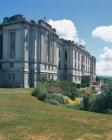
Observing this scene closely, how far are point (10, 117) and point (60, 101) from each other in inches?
784

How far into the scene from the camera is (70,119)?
23359mm

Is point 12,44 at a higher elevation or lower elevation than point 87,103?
higher

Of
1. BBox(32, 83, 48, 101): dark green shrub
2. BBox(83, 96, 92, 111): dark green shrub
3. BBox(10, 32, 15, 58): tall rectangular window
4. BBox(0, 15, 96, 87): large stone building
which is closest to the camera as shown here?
BBox(83, 96, 92, 111): dark green shrub

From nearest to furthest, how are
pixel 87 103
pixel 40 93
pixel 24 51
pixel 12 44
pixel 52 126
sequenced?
1. pixel 52 126
2. pixel 87 103
3. pixel 40 93
4. pixel 24 51
5. pixel 12 44

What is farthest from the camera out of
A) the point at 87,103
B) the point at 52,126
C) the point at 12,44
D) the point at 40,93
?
the point at 12,44

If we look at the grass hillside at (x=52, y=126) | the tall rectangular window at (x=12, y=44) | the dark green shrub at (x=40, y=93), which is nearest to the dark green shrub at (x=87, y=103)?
the dark green shrub at (x=40, y=93)

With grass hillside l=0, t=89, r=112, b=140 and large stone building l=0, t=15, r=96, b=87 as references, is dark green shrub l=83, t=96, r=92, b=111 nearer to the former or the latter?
grass hillside l=0, t=89, r=112, b=140

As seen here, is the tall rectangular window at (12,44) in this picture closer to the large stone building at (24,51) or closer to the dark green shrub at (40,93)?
the large stone building at (24,51)

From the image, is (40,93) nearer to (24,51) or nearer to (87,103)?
Answer: (87,103)

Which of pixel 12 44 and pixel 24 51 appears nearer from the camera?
pixel 24 51

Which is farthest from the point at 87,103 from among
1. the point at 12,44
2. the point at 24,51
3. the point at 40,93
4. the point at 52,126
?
the point at 12,44

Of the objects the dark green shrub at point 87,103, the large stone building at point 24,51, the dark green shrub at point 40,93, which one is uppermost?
the large stone building at point 24,51

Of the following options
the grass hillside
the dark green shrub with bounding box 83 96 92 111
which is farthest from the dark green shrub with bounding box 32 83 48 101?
the grass hillside

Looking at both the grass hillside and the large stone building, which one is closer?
the grass hillside
